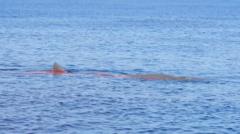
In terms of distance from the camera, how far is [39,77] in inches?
3103

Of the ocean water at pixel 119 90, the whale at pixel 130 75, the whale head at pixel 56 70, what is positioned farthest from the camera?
the whale head at pixel 56 70

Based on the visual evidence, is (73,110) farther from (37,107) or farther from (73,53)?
(73,53)

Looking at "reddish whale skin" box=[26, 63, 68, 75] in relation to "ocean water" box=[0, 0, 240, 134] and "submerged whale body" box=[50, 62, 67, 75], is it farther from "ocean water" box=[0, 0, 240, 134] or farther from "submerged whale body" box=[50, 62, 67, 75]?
"ocean water" box=[0, 0, 240, 134]

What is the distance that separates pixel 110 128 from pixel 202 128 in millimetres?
5972

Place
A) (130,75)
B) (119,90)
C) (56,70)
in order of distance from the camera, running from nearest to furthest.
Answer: (119,90) < (130,75) < (56,70)

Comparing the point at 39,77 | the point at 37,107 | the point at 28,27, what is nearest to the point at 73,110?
the point at 37,107

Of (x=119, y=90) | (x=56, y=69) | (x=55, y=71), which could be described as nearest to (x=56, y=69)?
(x=56, y=69)

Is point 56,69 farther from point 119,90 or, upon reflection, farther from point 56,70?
point 119,90

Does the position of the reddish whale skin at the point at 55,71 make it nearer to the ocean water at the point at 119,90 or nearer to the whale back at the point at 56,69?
the whale back at the point at 56,69

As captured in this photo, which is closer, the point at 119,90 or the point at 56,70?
the point at 119,90

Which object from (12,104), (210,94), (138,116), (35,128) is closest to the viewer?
(35,128)

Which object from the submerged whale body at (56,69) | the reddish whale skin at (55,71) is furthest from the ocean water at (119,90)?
the submerged whale body at (56,69)

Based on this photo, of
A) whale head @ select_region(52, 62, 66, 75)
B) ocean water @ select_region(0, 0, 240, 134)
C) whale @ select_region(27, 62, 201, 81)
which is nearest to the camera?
ocean water @ select_region(0, 0, 240, 134)

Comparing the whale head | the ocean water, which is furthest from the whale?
the ocean water
